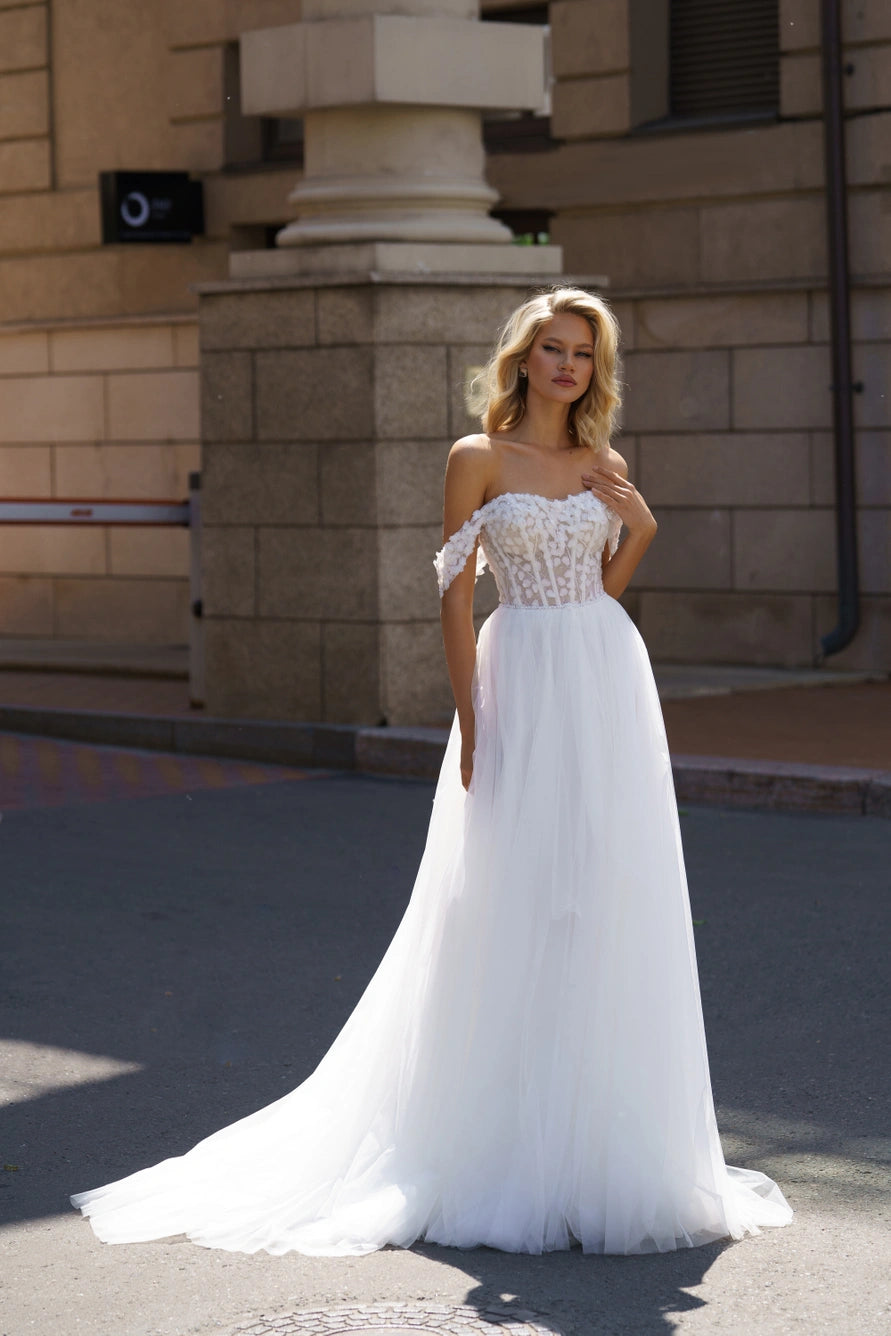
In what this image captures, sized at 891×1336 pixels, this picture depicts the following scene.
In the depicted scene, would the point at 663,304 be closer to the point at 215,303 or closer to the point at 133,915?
the point at 215,303

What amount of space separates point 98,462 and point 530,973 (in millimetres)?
13754

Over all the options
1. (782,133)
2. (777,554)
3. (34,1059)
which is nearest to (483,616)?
(777,554)

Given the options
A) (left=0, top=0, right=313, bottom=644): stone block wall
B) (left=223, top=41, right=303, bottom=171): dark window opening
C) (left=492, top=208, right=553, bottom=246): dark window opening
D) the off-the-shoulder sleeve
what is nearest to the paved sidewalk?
(left=0, top=0, right=313, bottom=644): stone block wall

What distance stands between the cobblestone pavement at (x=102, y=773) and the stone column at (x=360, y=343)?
0.70 metres

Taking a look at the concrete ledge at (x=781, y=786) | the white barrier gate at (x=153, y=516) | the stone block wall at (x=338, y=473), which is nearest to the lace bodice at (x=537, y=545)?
the concrete ledge at (x=781, y=786)

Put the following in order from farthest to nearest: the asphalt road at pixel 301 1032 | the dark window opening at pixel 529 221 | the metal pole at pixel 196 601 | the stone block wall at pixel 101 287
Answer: the stone block wall at pixel 101 287 → the dark window opening at pixel 529 221 → the metal pole at pixel 196 601 → the asphalt road at pixel 301 1032

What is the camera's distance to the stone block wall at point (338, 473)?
1169 centimetres

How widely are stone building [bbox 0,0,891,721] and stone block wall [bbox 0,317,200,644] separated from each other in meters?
0.02

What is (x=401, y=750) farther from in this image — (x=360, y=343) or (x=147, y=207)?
(x=147, y=207)

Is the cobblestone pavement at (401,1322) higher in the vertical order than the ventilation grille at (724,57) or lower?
lower

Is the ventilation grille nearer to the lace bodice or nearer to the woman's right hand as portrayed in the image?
the lace bodice

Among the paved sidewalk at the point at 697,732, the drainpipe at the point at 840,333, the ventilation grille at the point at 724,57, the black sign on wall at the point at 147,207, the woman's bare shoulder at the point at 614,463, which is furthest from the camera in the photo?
the black sign on wall at the point at 147,207

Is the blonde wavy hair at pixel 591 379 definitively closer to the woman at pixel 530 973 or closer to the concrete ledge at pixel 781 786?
the woman at pixel 530 973

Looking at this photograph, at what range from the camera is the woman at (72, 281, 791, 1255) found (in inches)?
171
